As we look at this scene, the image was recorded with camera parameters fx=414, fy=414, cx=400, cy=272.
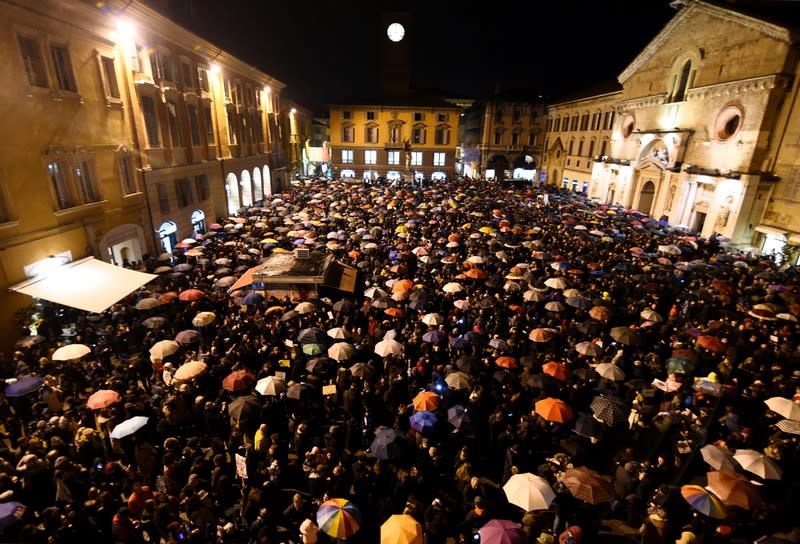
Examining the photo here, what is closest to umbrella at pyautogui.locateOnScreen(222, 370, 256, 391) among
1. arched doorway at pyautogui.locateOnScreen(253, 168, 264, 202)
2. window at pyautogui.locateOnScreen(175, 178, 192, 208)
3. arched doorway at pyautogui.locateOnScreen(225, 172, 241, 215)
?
window at pyautogui.locateOnScreen(175, 178, 192, 208)

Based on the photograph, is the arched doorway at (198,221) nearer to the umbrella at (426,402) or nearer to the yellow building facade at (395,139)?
the umbrella at (426,402)

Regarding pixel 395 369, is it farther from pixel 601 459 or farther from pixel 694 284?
pixel 694 284

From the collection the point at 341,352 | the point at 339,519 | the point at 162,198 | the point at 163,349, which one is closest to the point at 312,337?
the point at 341,352

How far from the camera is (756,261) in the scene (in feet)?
66.4

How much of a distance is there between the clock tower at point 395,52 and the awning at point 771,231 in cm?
5320

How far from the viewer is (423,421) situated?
7.89m

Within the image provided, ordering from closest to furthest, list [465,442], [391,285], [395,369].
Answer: [465,442] < [395,369] < [391,285]

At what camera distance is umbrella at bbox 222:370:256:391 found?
354 inches

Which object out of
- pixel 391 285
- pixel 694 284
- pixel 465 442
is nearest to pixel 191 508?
pixel 465 442

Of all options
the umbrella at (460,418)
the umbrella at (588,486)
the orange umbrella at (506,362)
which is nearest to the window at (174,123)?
the orange umbrella at (506,362)

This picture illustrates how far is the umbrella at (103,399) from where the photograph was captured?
26.8 ft

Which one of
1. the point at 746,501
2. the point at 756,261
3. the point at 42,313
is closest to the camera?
the point at 746,501

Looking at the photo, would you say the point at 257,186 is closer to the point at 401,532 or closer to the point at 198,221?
the point at 198,221

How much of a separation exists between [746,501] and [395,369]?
6.67 metres
